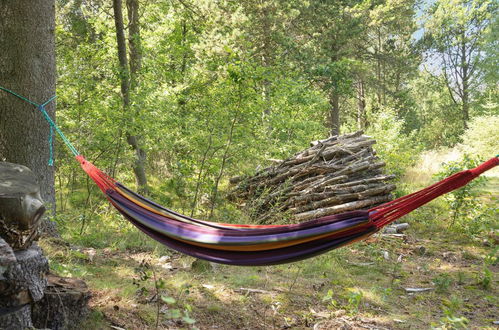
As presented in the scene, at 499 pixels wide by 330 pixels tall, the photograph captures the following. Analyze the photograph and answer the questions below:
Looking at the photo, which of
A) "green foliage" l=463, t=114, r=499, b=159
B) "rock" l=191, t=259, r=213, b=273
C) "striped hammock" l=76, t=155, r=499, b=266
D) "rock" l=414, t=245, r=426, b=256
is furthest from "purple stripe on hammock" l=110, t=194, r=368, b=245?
"green foliage" l=463, t=114, r=499, b=159

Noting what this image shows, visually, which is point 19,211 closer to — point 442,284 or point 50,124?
point 50,124

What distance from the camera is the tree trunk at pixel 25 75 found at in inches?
98.7

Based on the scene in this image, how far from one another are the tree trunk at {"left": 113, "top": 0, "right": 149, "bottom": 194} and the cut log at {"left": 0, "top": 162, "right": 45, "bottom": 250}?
7.81 feet

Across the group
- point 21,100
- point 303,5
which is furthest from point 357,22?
point 21,100

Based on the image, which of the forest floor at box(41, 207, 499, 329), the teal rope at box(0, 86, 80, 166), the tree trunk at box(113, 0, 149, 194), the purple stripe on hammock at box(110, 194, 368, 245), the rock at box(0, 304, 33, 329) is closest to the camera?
the rock at box(0, 304, 33, 329)

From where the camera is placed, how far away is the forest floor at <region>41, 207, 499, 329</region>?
2041 mm

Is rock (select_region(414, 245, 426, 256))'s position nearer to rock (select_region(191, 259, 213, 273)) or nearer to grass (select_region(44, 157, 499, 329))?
grass (select_region(44, 157, 499, 329))

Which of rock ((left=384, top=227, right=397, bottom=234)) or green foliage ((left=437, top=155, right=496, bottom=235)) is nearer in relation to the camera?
green foliage ((left=437, top=155, right=496, bottom=235))

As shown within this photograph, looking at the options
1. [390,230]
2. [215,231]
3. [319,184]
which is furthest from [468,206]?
[215,231]

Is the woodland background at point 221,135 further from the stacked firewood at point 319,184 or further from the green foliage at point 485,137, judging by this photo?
the stacked firewood at point 319,184

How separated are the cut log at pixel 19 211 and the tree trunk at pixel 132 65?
2.38 metres

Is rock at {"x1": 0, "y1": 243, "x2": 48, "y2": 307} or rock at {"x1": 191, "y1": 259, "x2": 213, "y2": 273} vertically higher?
rock at {"x1": 0, "y1": 243, "x2": 48, "y2": 307}

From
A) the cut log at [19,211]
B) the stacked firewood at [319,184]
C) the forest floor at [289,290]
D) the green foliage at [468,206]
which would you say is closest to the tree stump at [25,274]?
the cut log at [19,211]

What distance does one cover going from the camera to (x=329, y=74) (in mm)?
9305
